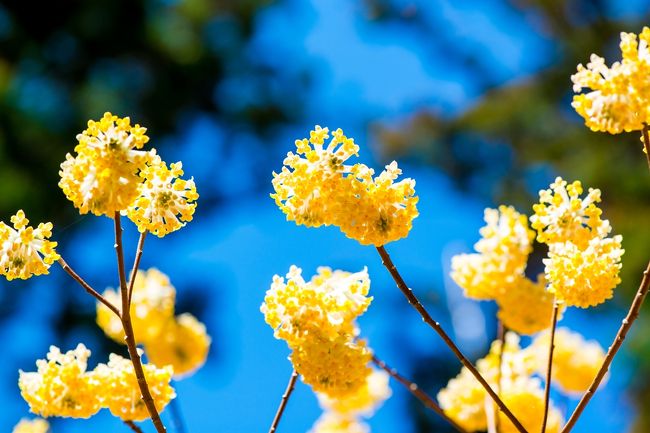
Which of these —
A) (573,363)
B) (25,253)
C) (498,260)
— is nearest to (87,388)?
(25,253)

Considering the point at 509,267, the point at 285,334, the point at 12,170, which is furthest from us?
the point at 12,170

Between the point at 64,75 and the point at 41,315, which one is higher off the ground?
the point at 64,75

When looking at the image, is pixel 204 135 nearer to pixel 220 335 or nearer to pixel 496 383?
pixel 220 335

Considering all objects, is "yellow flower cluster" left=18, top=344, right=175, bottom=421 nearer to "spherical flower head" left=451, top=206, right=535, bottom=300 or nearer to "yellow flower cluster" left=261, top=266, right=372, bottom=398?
"yellow flower cluster" left=261, top=266, right=372, bottom=398

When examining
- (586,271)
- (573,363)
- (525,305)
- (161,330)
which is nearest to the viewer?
(586,271)

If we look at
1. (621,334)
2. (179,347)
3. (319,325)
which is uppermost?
(179,347)

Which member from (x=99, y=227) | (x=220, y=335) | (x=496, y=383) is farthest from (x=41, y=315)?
(x=496, y=383)

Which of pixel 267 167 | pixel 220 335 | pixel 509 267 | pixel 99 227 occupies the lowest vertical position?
pixel 509 267

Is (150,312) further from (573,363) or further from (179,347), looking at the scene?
(573,363)
